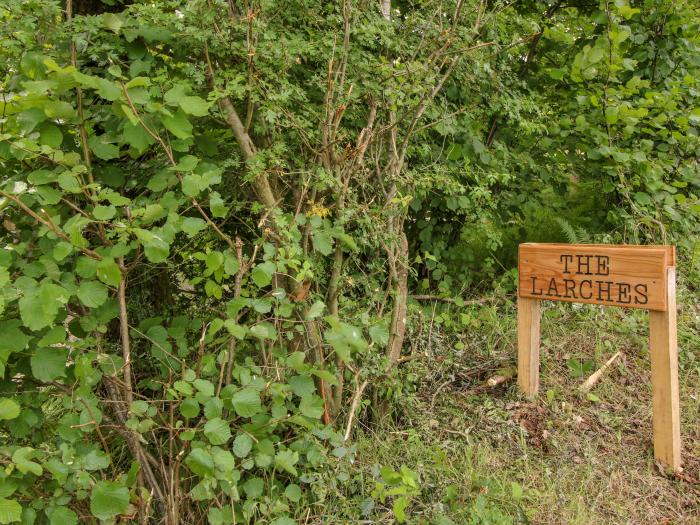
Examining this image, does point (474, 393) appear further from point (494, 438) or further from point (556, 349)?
point (556, 349)

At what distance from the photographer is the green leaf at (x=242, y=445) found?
2.42 m

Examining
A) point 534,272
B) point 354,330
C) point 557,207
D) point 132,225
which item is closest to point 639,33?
point 557,207

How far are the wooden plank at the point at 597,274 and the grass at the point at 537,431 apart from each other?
65 cm

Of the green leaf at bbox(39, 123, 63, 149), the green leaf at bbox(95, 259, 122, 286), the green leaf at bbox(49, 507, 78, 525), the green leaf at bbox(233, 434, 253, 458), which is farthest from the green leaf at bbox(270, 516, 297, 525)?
the green leaf at bbox(39, 123, 63, 149)

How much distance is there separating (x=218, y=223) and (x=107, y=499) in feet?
5.17

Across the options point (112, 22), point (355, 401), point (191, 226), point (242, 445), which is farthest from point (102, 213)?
point (355, 401)

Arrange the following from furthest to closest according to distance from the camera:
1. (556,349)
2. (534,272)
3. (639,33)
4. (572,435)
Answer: (639,33)
(556,349)
(534,272)
(572,435)

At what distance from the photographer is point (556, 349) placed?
4.23m

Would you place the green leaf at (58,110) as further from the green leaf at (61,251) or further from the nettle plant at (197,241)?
the green leaf at (61,251)

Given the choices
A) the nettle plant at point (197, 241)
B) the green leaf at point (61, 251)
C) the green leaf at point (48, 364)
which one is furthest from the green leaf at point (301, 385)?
the green leaf at point (61, 251)

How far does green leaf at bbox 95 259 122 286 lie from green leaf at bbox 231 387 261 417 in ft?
2.07

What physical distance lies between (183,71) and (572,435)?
2841 mm

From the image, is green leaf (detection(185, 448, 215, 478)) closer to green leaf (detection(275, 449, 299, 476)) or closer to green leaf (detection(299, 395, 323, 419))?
green leaf (detection(275, 449, 299, 476))

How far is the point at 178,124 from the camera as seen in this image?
237 cm
